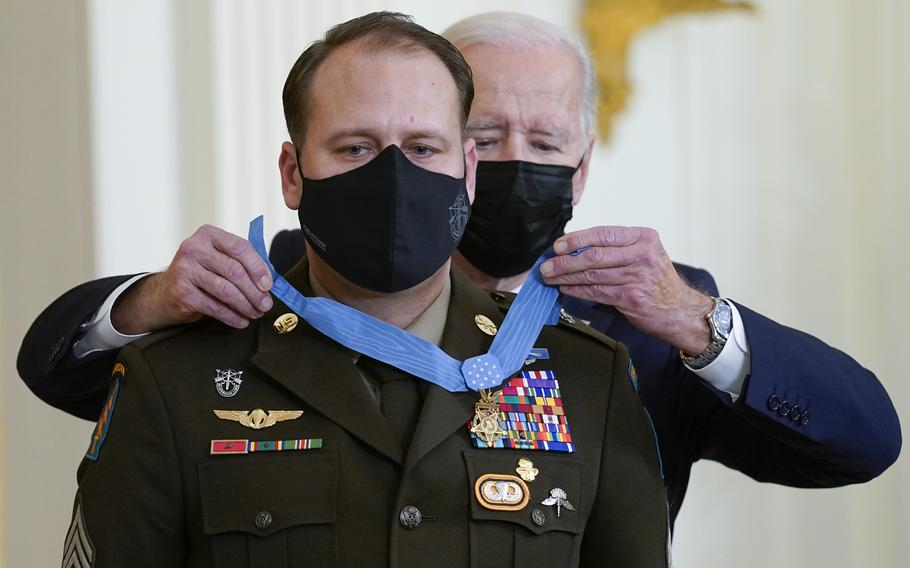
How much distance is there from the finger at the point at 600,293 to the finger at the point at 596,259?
4cm

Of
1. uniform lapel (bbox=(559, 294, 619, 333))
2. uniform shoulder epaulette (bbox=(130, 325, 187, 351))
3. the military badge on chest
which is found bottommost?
the military badge on chest

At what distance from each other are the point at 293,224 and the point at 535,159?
1738mm

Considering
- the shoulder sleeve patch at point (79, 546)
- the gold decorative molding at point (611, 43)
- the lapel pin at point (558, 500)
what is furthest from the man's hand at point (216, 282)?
the gold decorative molding at point (611, 43)

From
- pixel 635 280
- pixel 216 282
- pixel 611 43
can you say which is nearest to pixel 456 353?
pixel 635 280

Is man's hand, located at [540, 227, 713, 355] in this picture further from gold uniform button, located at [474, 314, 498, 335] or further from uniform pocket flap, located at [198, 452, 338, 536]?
uniform pocket flap, located at [198, 452, 338, 536]

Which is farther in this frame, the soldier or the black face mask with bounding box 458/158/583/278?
the black face mask with bounding box 458/158/583/278

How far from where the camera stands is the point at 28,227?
→ 4.24 m

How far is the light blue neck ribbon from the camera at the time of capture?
2209mm

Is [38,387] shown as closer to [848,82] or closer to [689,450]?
[689,450]

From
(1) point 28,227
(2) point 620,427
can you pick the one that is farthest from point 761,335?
(1) point 28,227

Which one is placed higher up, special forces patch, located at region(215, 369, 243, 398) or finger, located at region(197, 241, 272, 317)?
finger, located at region(197, 241, 272, 317)

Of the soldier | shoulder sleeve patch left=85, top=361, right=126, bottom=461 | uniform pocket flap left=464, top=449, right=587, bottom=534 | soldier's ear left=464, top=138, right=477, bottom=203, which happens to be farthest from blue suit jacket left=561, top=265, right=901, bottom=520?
shoulder sleeve patch left=85, top=361, right=126, bottom=461

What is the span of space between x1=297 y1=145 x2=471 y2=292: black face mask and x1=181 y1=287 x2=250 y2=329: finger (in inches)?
7.4

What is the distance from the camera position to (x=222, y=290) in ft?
7.10
